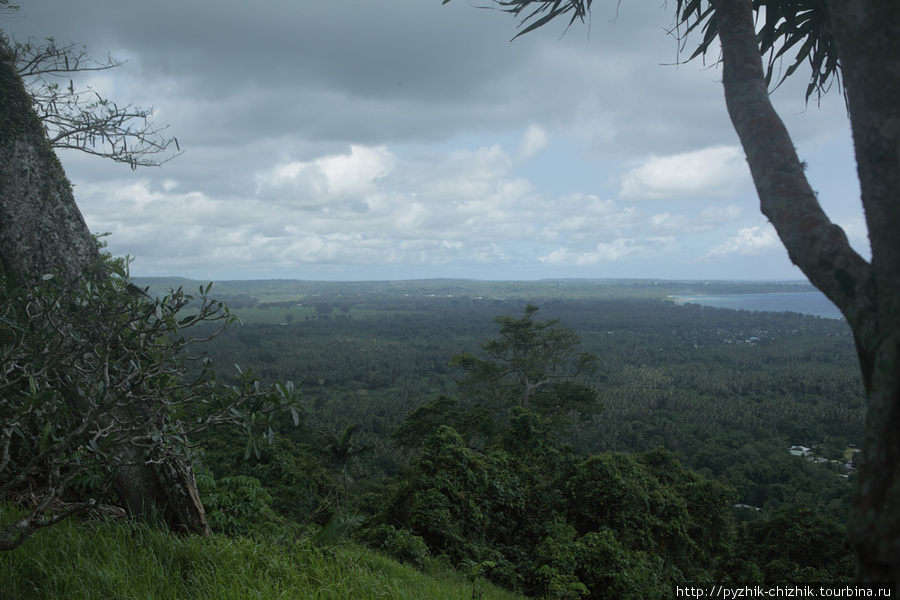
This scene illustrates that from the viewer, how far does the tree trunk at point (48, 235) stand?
353cm

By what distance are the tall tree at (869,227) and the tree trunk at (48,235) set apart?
12.2ft

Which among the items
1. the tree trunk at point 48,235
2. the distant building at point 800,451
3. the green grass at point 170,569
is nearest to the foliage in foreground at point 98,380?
the green grass at point 170,569

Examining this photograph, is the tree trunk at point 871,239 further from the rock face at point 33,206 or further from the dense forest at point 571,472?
the rock face at point 33,206

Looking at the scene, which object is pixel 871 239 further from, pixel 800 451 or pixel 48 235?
pixel 800 451

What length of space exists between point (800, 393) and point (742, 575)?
46.3 m

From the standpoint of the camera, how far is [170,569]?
2801 millimetres

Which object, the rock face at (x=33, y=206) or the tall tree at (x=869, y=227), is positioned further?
the rock face at (x=33, y=206)

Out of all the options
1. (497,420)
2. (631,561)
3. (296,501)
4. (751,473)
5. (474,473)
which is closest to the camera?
(631,561)

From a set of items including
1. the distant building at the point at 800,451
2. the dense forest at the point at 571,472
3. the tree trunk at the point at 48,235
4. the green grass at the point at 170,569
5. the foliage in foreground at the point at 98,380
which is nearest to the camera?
the foliage in foreground at the point at 98,380

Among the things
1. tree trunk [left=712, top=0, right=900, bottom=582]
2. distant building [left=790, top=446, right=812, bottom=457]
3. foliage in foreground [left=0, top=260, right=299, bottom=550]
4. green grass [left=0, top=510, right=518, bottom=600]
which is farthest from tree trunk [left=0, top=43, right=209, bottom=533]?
distant building [left=790, top=446, right=812, bottom=457]

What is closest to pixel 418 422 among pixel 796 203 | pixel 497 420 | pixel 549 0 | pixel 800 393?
pixel 497 420

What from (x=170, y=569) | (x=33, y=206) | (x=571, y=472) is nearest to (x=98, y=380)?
(x=170, y=569)

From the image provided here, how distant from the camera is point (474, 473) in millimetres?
8695

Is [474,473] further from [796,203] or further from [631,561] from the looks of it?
[796,203]
